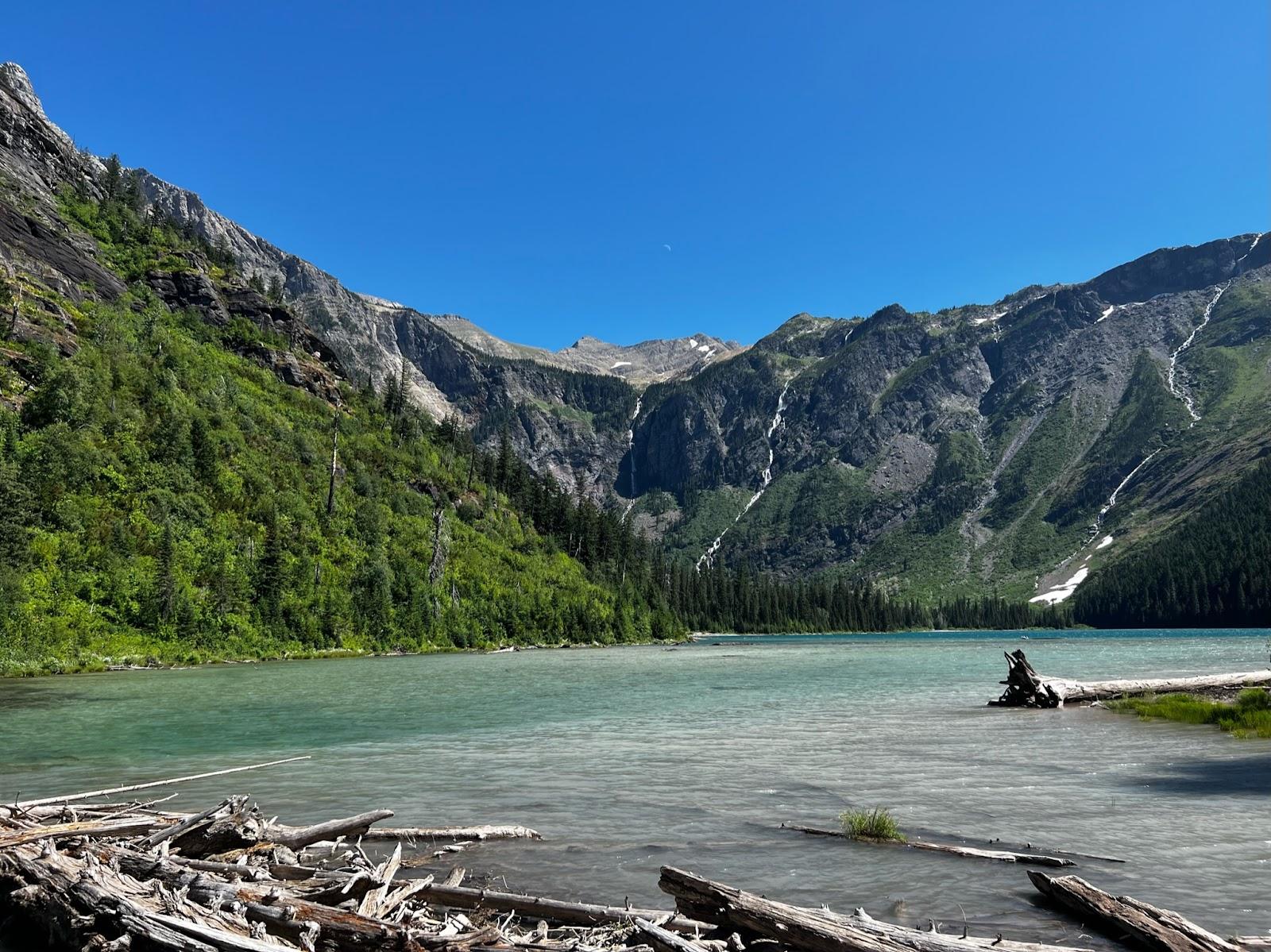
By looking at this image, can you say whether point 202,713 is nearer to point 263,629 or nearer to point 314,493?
point 263,629

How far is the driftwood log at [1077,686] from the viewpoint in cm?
3541

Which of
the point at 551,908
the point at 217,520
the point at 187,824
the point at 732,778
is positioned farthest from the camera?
the point at 217,520

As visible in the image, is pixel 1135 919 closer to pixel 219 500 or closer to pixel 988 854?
pixel 988 854

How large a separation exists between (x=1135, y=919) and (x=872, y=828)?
570 centimetres

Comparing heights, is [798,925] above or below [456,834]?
above

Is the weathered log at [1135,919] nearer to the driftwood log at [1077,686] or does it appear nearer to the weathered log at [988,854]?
the weathered log at [988,854]

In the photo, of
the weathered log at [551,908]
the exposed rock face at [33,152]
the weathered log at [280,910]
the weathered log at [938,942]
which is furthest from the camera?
the exposed rock face at [33,152]

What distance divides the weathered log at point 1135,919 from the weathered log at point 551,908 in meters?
4.20

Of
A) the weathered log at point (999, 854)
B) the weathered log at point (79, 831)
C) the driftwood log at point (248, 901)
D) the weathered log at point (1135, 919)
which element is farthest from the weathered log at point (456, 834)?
the weathered log at point (1135, 919)

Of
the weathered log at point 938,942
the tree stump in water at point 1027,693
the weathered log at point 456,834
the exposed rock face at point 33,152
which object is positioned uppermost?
the exposed rock face at point 33,152

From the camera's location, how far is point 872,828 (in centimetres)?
1320

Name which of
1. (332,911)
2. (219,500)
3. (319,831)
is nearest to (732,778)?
(319,831)

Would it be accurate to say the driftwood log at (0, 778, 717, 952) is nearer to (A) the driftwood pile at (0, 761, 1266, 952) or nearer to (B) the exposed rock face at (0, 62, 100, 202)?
(A) the driftwood pile at (0, 761, 1266, 952)

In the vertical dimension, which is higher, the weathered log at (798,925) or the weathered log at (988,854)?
the weathered log at (798,925)
